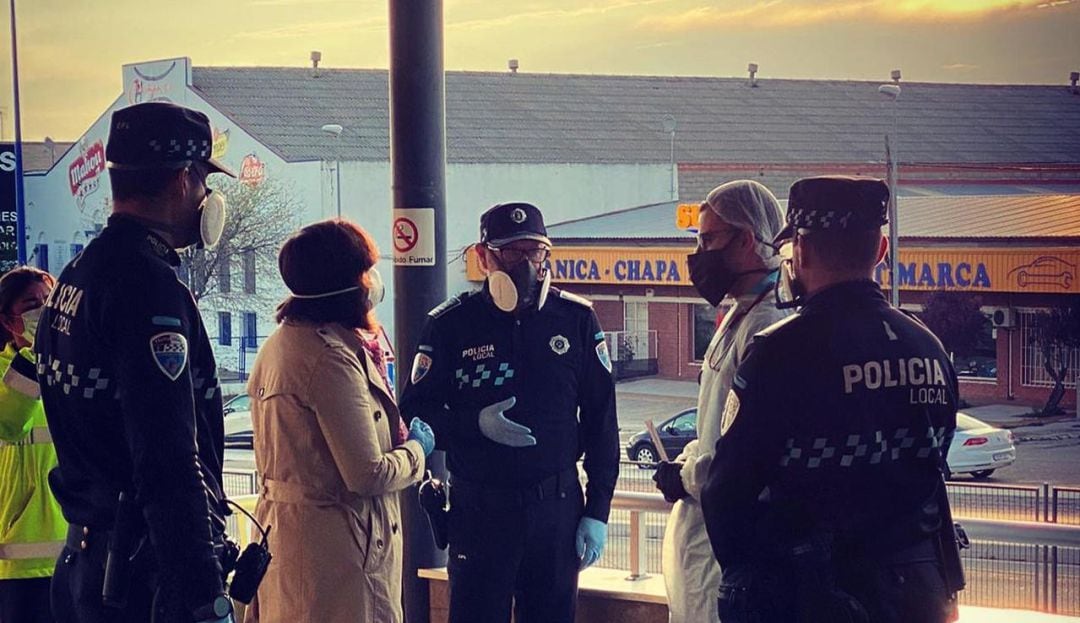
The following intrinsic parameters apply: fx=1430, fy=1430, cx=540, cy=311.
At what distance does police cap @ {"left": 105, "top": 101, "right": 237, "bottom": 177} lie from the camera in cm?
269

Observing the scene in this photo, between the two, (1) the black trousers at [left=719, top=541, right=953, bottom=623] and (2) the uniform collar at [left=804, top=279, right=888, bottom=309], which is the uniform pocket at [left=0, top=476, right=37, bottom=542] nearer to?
(1) the black trousers at [left=719, top=541, right=953, bottom=623]

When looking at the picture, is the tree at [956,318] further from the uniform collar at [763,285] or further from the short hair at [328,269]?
the short hair at [328,269]

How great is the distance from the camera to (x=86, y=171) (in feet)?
117

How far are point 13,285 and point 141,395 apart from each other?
1991 millimetres

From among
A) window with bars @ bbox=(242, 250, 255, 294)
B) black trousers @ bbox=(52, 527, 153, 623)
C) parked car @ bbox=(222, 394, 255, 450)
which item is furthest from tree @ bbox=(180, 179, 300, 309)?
black trousers @ bbox=(52, 527, 153, 623)

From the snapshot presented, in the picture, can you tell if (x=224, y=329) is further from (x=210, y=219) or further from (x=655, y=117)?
(x=210, y=219)

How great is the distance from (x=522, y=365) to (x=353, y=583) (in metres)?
0.88

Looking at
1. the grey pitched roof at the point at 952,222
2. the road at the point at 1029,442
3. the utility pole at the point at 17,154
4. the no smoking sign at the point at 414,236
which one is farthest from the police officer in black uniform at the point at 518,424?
the grey pitched roof at the point at 952,222

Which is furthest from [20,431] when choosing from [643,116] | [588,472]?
[643,116]

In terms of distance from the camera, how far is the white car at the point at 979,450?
14094mm

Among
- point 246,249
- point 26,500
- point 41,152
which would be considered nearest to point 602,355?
point 26,500

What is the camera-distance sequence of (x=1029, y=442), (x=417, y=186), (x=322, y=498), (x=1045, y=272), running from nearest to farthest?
(x=322, y=498) → (x=417, y=186) → (x=1029, y=442) → (x=1045, y=272)

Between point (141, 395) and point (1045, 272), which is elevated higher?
point (1045, 272)

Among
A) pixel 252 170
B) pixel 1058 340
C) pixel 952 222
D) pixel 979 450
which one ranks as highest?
pixel 252 170
